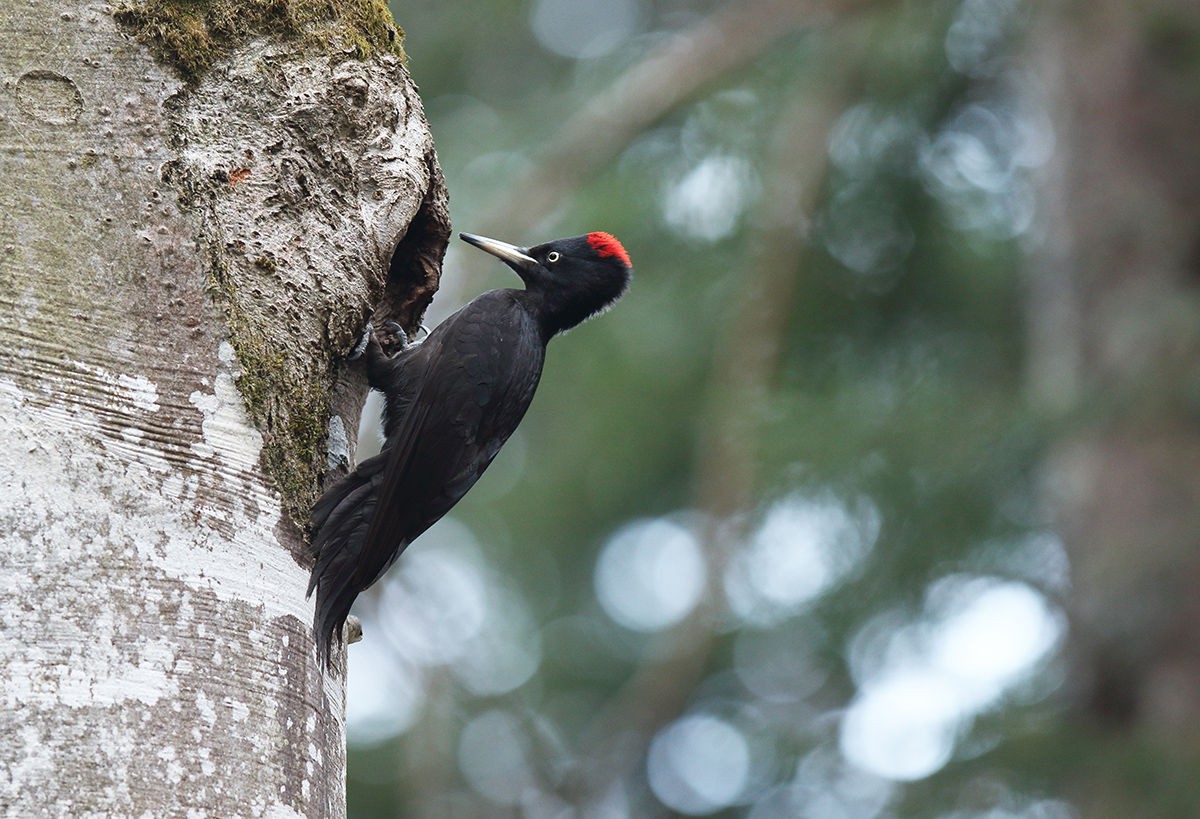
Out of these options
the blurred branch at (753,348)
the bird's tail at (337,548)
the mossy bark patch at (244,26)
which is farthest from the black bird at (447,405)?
the blurred branch at (753,348)

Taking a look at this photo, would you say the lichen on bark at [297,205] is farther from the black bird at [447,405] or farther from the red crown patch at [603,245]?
the red crown patch at [603,245]

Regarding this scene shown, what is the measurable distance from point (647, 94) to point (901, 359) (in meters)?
1.92

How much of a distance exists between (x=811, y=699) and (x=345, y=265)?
663 centimetres

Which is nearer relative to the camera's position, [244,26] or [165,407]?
[165,407]

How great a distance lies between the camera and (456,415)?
3248 mm

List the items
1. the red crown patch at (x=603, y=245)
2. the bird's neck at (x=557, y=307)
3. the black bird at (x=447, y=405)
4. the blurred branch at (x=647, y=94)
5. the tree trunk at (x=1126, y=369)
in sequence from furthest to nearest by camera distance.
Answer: the blurred branch at (x=647, y=94), the tree trunk at (x=1126, y=369), the red crown patch at (x=603, y=245), the bird's neck at (x=557, y=307), the black bird at (x=447, y=405)

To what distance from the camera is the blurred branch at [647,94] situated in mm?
5586

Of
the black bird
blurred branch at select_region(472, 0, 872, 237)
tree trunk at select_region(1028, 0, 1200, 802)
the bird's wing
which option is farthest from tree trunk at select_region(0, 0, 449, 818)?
tree trunk at select_region(1028, 0, 1200, 802)

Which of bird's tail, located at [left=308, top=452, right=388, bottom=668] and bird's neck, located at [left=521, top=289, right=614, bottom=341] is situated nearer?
bird's tail, located at [left=308, top=452, right=388, bottom=668]

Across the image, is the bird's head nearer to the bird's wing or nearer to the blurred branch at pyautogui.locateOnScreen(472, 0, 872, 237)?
the bird's wing

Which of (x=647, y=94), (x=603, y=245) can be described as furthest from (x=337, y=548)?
(x=647, y=94)

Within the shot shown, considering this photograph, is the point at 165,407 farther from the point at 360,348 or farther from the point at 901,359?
the point at 901,359

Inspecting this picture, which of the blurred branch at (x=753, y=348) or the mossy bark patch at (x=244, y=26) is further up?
the blurred branch at (x=753, y=348)

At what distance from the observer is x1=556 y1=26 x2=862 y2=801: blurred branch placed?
5.41 metres
